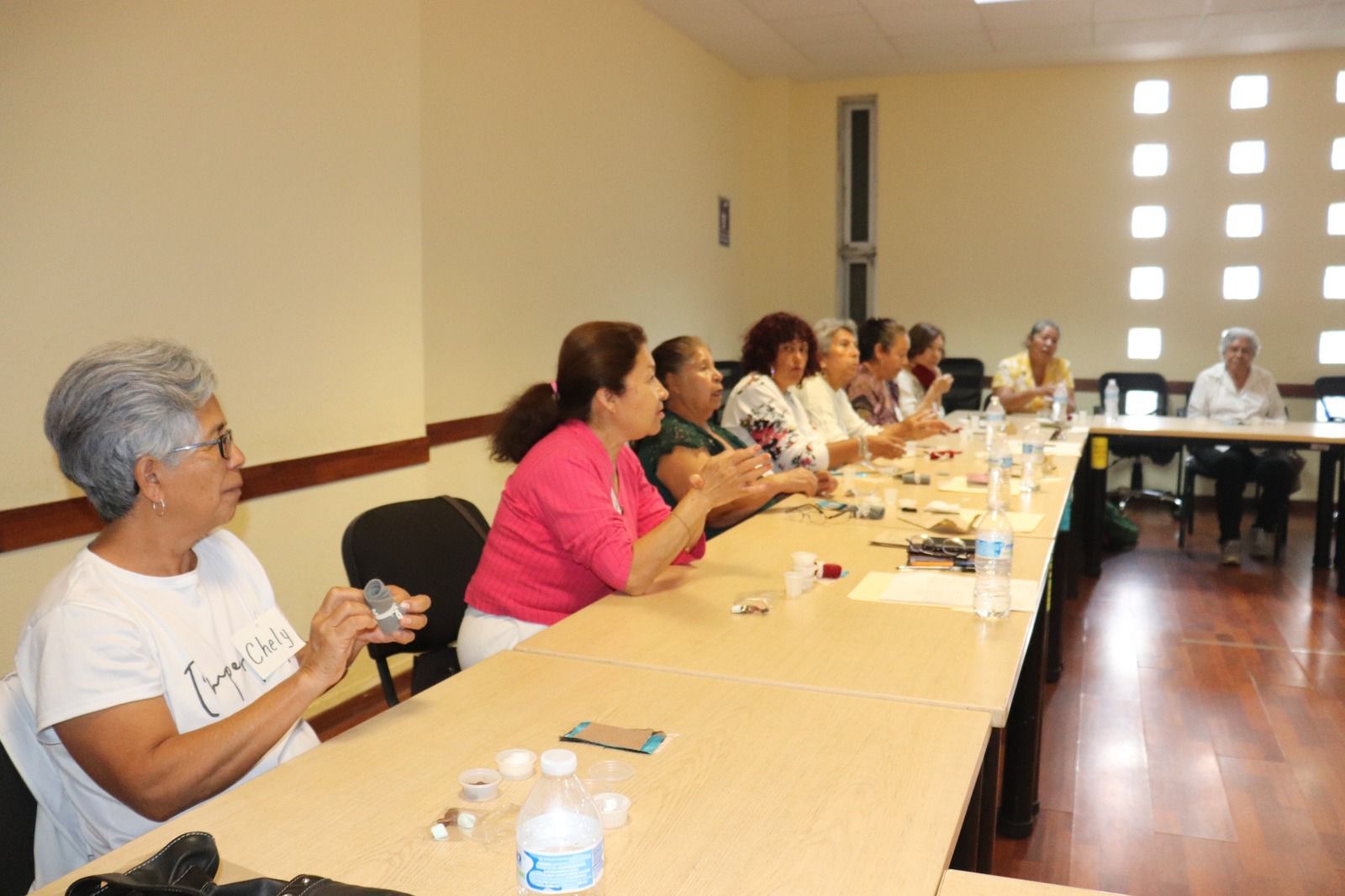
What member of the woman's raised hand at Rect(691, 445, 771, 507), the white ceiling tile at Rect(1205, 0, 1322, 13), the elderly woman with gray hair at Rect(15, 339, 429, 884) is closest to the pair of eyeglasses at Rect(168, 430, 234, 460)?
the elderly woman with gray hair at Rect(15, 339, 429, 884)

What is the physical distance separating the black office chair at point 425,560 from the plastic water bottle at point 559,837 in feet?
4.21

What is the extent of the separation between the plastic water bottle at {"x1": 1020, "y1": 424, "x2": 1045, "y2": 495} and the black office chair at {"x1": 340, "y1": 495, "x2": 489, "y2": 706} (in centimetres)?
215

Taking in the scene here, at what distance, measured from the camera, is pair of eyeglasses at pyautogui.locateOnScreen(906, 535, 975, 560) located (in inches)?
109

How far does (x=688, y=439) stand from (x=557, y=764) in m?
2.34

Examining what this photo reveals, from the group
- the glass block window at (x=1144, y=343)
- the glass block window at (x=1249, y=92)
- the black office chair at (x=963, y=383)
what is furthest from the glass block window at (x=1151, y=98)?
the black office chair at (x=963, y=383)

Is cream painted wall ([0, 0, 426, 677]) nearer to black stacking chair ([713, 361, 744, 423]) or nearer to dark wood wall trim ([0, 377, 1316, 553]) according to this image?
dark wood wall trim ([0, 377, 1316, 553])

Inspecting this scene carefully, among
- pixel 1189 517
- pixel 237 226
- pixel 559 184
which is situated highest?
pixel 559 184

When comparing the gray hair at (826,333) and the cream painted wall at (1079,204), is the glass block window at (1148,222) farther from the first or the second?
the gray hair at (826,333)

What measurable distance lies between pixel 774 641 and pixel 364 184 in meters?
2.41

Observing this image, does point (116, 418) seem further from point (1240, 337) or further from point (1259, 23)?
point (1259, 23)

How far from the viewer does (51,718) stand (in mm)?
1420

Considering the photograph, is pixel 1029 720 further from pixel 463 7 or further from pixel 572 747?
pixel 463 7

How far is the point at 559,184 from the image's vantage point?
18.2ft

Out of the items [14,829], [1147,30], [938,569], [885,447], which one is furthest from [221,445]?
[1147,30]
